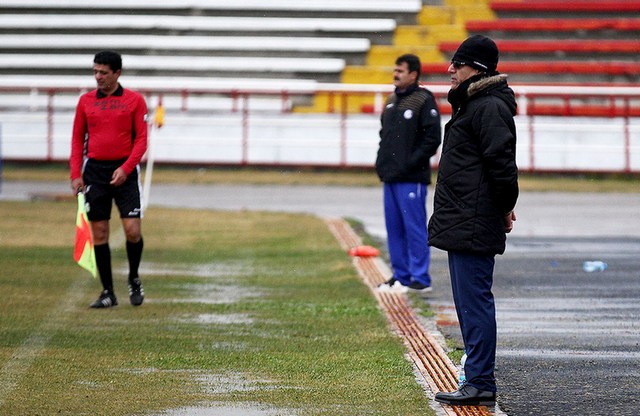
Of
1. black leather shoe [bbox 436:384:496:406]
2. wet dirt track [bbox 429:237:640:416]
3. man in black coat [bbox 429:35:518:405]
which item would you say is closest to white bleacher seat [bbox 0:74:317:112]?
wet dirt track [bbox 429:237:640:416]

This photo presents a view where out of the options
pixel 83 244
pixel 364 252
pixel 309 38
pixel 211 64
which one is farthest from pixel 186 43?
pixel 83 244

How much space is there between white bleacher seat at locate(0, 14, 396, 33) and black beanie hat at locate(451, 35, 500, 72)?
75.9 ft

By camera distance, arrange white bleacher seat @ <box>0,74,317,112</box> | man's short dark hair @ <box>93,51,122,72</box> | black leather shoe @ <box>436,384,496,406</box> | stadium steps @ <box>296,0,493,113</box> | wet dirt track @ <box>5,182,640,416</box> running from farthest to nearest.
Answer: stadium steps @ <box>296,0,493,113</box> < white bleacher seat @ <box>0,74,317,112</box> < man's short dark hair @ <box>93,51,122,72</box> < wet dirt track @ <box>5,182,640,416</box> < black leather shoe @ <box>436,384,496,406</box>

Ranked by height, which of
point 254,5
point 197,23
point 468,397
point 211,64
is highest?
point 254,5

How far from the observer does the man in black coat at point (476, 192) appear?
253 inches

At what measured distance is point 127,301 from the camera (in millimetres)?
10531

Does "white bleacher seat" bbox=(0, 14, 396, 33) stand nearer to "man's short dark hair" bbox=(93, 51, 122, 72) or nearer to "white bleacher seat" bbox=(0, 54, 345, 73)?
"white bleacher seat" bbox=(0, 54, 345, 73)

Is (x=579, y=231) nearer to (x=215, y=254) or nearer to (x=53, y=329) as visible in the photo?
(x=215, y=254)

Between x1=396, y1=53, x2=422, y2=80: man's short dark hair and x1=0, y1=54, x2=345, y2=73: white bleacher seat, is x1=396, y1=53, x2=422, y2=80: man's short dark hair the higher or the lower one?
the higher one

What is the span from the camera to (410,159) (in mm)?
11195

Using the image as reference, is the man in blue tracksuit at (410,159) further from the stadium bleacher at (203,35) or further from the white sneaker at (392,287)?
the stadium bleacher at (203,35)

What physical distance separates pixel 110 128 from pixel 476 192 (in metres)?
4.33

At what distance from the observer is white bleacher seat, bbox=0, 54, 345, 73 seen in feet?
93.8

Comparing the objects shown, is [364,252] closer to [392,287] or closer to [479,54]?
[392,287]
